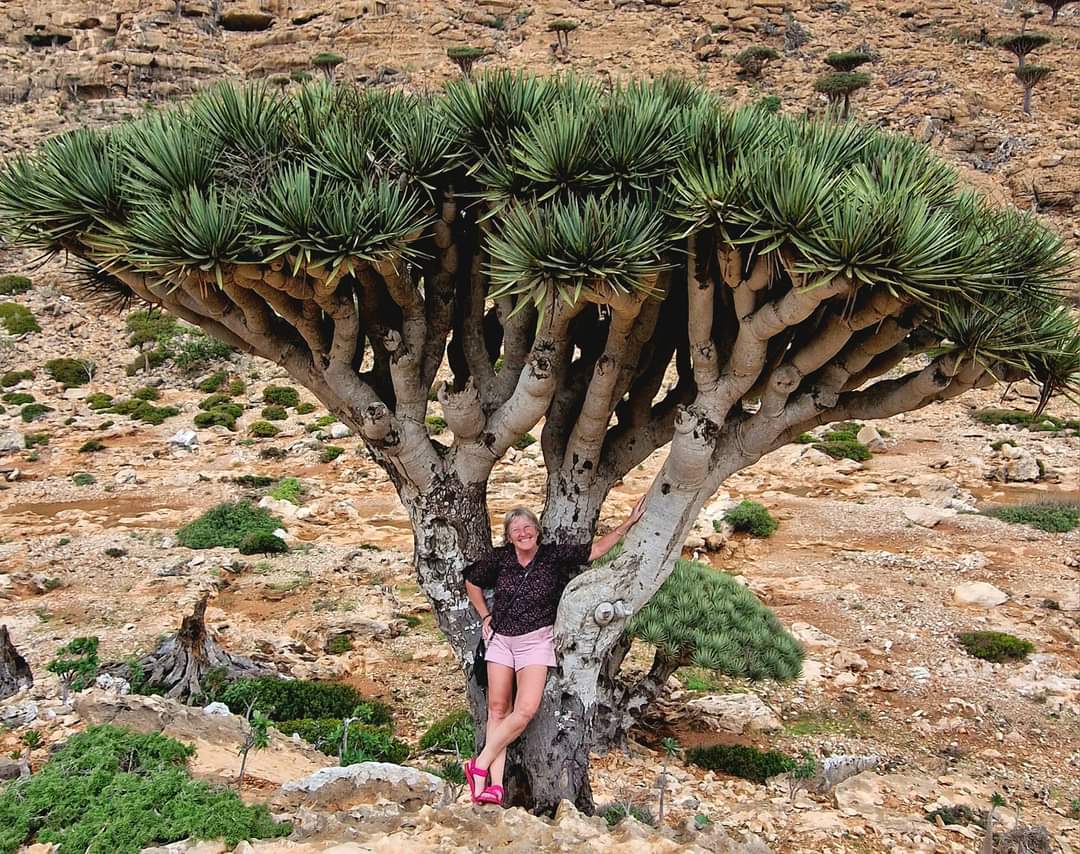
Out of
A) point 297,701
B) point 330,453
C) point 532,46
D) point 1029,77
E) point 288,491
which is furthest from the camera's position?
point 532,46

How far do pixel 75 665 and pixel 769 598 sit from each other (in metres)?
8.23

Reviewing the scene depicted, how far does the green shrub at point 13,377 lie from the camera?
2261 centimetres

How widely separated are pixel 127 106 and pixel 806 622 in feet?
149

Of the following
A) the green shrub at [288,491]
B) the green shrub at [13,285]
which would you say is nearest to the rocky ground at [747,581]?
the green shrub at [288,491]

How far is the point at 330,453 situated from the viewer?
57.6 feet

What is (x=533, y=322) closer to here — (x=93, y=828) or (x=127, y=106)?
(x=93, y=828)

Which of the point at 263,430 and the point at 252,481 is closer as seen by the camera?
the point at 252,481

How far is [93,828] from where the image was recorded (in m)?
3.88

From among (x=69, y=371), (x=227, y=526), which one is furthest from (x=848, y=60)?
(x=227, y=526)

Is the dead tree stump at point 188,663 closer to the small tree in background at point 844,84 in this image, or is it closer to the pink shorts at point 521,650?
the pink shorts at point 521,650

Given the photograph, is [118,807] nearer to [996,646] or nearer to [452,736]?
[452,736]

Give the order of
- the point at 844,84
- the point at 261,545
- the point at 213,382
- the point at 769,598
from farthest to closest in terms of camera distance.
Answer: the point at 844,84
the point at 213,382
the point at 261,545
the point at 769,598

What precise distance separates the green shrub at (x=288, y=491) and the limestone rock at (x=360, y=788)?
10.7m

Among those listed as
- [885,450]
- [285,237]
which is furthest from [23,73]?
[285,237]
